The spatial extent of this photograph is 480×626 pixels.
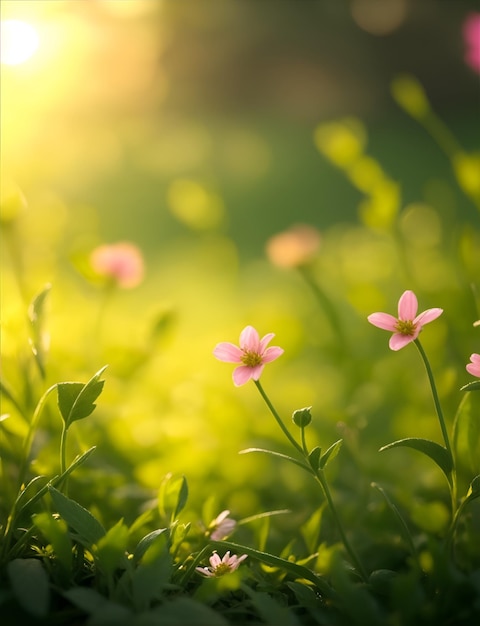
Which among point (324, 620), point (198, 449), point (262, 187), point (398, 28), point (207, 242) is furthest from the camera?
point (398, 28)

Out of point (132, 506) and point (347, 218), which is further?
point (347, 218)

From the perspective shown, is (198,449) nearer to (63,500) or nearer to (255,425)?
(255,425)

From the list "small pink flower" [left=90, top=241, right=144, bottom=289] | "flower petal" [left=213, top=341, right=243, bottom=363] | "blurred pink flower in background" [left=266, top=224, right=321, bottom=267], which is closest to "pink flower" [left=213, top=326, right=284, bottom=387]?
"flower petal" [left=213, top=341, right=243, bottom=363]

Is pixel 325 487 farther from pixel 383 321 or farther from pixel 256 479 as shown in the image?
pixel 256 479

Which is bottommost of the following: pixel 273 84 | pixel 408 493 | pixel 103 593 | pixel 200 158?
pixel 408 493

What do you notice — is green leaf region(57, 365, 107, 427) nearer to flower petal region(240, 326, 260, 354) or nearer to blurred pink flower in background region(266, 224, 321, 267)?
flower petal region(240, 326, 260, 354)

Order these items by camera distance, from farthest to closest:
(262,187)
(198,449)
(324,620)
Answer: (262,187) → (198,449) → (324,620)

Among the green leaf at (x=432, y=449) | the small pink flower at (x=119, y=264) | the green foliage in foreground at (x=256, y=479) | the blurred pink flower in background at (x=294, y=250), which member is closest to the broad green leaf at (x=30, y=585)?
the green foliage in foreground at (x=256, y=479)

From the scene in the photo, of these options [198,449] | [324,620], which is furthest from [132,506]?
[324,620]
